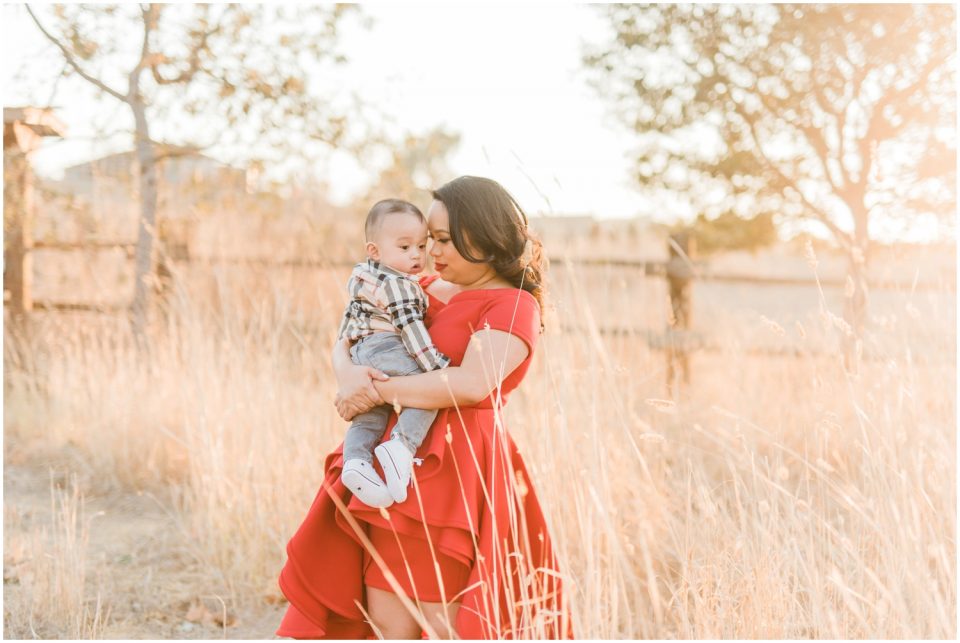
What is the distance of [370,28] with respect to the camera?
6.66m

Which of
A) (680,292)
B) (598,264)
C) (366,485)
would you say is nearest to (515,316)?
(366,485)

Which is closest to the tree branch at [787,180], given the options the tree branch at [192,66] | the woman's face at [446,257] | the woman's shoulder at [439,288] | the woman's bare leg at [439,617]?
the tree branch at [192,66]

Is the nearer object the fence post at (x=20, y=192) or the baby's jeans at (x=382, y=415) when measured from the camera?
the baby's jeans at (x=382, y=415)

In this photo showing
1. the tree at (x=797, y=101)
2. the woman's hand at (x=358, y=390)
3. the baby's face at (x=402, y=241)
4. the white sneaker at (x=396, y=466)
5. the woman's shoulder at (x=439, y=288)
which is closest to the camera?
the white sneaker at (x=396, y=466)

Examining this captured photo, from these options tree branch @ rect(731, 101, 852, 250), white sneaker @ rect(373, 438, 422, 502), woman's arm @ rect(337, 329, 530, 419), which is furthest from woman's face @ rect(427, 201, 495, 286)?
tree branch @ rect(731, 101, 852, 250)

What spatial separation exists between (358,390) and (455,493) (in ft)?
1.18

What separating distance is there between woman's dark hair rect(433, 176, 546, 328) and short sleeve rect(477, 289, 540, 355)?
0.05 m

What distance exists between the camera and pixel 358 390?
2.25 metres

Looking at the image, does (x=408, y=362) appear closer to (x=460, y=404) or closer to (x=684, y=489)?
(x=460, y=404)

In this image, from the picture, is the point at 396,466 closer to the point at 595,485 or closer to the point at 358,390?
the point at 358,390

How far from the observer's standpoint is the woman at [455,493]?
2166 mm

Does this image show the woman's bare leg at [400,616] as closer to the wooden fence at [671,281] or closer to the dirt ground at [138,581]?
the dirt ground at [138,581]

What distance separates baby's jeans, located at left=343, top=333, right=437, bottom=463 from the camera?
2.20 metres

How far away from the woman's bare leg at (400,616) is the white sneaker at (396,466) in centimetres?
32
